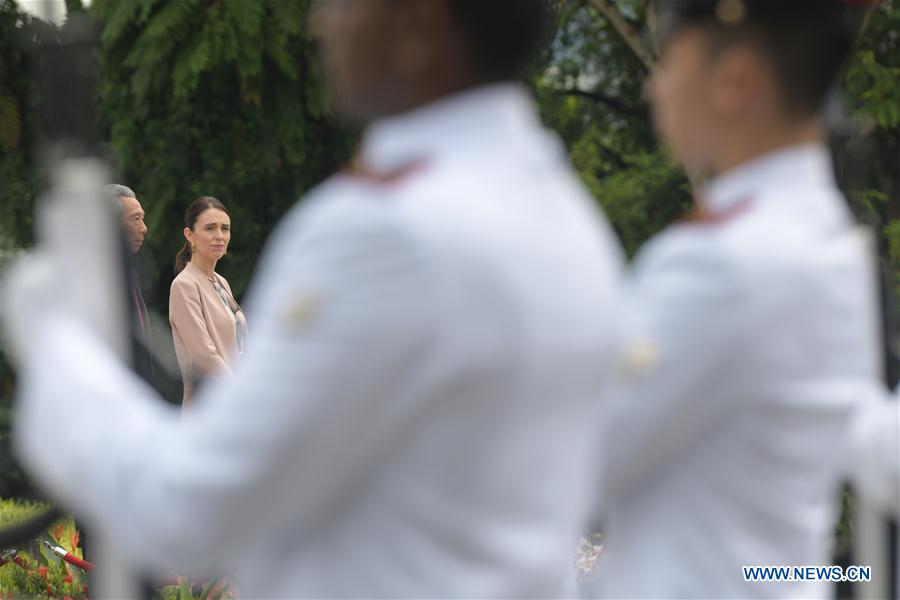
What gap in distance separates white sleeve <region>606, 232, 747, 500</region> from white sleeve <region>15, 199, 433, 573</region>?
39cm

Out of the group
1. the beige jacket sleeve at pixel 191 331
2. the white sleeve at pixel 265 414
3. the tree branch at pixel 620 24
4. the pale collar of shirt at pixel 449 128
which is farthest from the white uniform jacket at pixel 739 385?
the tree branch at pixel 620 24

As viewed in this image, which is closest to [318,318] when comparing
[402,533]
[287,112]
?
[402,533]

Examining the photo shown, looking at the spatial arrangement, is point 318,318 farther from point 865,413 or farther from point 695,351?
point 865,413

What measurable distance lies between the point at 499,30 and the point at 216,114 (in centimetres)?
902

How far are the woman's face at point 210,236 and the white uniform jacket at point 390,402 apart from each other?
4.74 meters

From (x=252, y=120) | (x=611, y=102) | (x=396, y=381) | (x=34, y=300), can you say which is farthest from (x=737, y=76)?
(x=611, y=102)

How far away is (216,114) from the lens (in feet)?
34.0

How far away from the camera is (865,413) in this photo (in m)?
2.11

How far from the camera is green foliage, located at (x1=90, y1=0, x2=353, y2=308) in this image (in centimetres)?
920

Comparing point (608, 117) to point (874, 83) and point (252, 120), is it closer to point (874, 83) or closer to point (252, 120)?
point (874, 83)

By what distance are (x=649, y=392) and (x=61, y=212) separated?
2.03 ft

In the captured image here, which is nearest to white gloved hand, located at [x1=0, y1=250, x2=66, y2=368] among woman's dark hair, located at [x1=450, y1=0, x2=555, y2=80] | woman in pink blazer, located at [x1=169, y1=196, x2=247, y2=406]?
woman's dark hair, located at [x1=450, y1=0, x2=555, y2=80]

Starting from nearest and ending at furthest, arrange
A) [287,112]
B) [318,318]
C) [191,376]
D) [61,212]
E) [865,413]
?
1. [318,318]
2. [61,212]
3. [865,413]
4. [191,376]
5. [287,112]

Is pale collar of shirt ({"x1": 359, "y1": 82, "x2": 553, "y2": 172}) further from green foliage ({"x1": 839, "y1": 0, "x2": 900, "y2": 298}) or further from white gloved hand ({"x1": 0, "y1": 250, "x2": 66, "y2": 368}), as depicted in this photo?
green foliage ({"x1": 839, "y1": 0, "x2": 900, "y2": 298})
